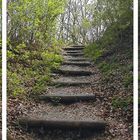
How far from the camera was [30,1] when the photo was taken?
6.05m

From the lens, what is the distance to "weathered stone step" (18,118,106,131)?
3734 mm

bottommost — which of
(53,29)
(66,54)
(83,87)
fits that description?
(83,87)

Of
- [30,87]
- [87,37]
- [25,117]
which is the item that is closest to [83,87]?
[30,87]

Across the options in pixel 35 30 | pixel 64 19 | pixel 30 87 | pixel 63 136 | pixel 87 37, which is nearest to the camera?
pixel 63 136

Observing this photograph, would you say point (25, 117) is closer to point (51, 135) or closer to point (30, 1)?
point (51, 135)

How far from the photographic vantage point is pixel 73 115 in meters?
4.06

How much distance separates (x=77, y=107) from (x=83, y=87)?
877mm

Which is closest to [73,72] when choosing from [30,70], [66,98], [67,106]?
[30,70]

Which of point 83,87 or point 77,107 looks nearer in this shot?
point 77,107

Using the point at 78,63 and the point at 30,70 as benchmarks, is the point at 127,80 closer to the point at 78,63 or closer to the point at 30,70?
the point at 30,70

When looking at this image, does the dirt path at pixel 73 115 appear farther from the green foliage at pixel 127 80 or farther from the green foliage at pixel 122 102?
the green foliage at pixel 127 80

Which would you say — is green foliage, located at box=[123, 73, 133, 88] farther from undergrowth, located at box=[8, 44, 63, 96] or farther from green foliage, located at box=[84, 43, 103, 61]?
green foliage, located at box=[84, 43, 103, 61]

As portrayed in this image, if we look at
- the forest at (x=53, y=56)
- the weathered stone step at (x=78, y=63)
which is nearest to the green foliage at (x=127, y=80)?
the forest at (x=53, y=56)

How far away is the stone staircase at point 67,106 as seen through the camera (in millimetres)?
3750
